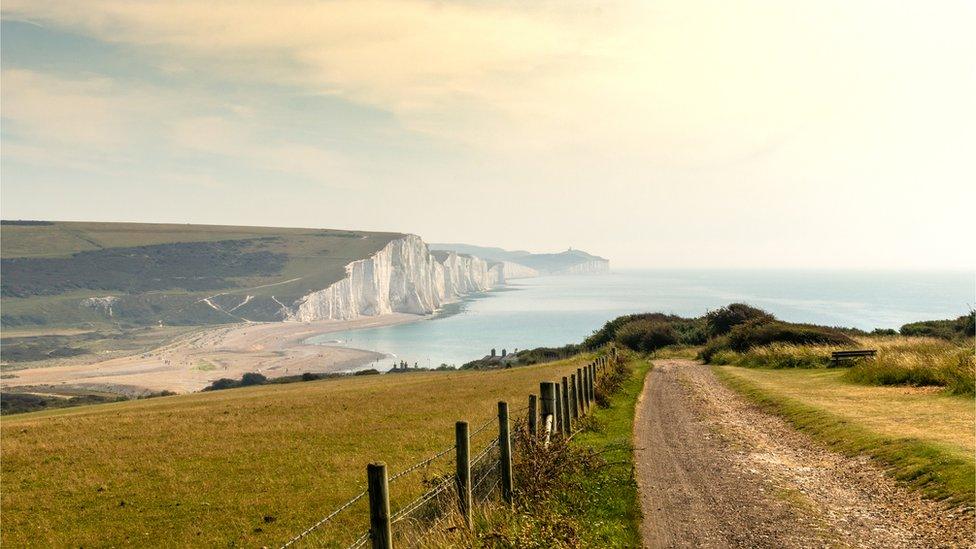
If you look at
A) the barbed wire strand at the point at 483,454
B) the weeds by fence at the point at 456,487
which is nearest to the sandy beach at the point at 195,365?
the weeds by fence at the point at 456,487

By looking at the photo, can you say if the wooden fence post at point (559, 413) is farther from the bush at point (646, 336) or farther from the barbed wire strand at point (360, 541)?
the bush at point (646, 336)

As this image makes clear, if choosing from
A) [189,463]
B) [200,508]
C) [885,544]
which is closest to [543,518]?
[885,544]

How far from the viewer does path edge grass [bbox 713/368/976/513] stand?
38.2ft

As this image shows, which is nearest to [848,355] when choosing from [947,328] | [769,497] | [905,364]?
[905,364]

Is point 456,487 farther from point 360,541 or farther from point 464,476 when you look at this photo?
point 360,541

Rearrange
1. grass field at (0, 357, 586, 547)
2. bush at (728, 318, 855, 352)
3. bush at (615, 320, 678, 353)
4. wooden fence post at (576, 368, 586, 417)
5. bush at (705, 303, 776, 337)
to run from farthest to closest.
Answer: bush at (615, 320, 678, 353) < bush at (705, 303, 776, 337) < bush at (728, 318, 855, 352) < wooden fence post at (576, 368, 586, 417) < grass field at (0, 357, 586, 547)

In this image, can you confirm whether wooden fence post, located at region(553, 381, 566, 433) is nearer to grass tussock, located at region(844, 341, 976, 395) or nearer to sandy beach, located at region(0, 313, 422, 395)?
grass tussock, located at region(844, 341, 976, 395)

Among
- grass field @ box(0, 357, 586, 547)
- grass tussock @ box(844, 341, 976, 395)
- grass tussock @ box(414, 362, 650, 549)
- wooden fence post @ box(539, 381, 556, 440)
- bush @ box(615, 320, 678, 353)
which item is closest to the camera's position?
grass tussock @ box(414, 362, 650, 549)

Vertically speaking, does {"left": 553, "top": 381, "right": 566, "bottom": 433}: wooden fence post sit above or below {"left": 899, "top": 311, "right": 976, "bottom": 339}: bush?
above

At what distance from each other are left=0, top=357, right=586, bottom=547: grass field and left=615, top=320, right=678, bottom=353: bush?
3829 cm

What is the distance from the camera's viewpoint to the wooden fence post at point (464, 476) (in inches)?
344

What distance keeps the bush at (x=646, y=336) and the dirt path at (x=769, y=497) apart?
4658 centimetres

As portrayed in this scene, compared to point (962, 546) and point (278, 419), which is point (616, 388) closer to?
point (278, 419)

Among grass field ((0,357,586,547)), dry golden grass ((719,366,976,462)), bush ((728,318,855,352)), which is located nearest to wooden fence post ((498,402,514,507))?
grass field ((0,357,586,547))
